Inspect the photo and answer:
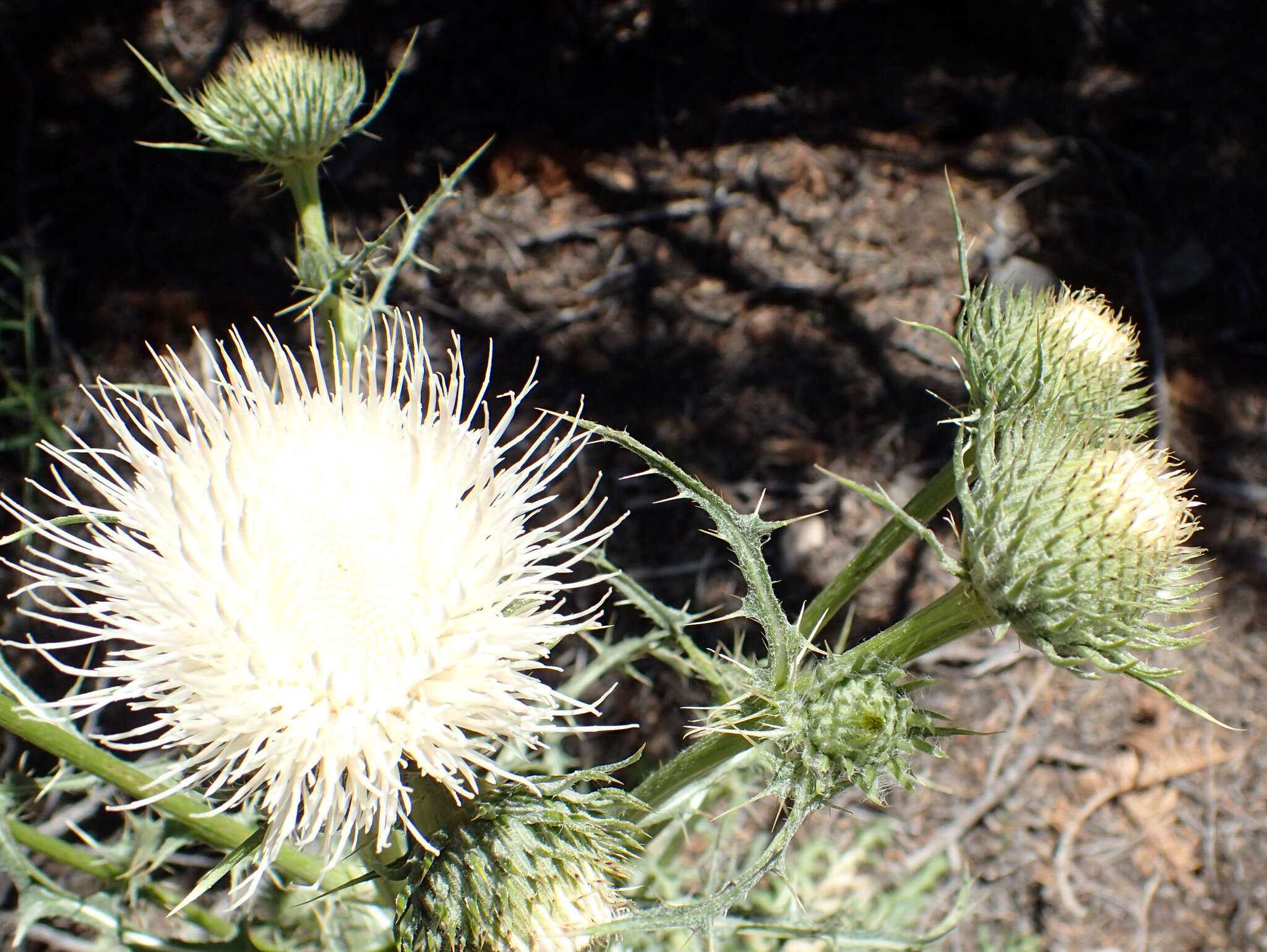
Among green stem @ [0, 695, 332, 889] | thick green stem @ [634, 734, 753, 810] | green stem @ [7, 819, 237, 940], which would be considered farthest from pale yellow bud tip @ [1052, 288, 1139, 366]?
green stem @ [7, 819, 237, 940]

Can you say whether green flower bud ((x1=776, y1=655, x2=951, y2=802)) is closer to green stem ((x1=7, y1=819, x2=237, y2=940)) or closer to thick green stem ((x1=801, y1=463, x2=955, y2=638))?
thick green stem ((x1=801, y1=463, x2=955, y2=638))

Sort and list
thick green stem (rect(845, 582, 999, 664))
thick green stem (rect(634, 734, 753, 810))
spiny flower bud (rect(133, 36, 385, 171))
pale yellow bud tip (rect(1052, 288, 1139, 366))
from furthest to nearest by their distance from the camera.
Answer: spiny flower bud (rect(133, 36, 385, 171)) → pale yellow bud tip (rect(1052, 288, 1139, 366)) → thick green stem (rect(634, 734, 753, 810)) → thick green stem (rect(845, 582, 999, 664))

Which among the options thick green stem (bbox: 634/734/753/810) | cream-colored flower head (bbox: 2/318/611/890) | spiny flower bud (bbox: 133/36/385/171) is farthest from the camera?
spiny flower bud (bbox: 133/36/385/171)

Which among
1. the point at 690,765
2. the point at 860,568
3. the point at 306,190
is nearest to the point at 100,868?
the point at 690,765

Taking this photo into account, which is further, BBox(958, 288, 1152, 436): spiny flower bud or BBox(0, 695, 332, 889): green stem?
BBox(958, 288, 1152, 436): spiny flower bud

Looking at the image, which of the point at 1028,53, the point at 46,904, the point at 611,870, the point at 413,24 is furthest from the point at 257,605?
the point at 1028,53

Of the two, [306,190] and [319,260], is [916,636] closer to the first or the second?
[319,260]
